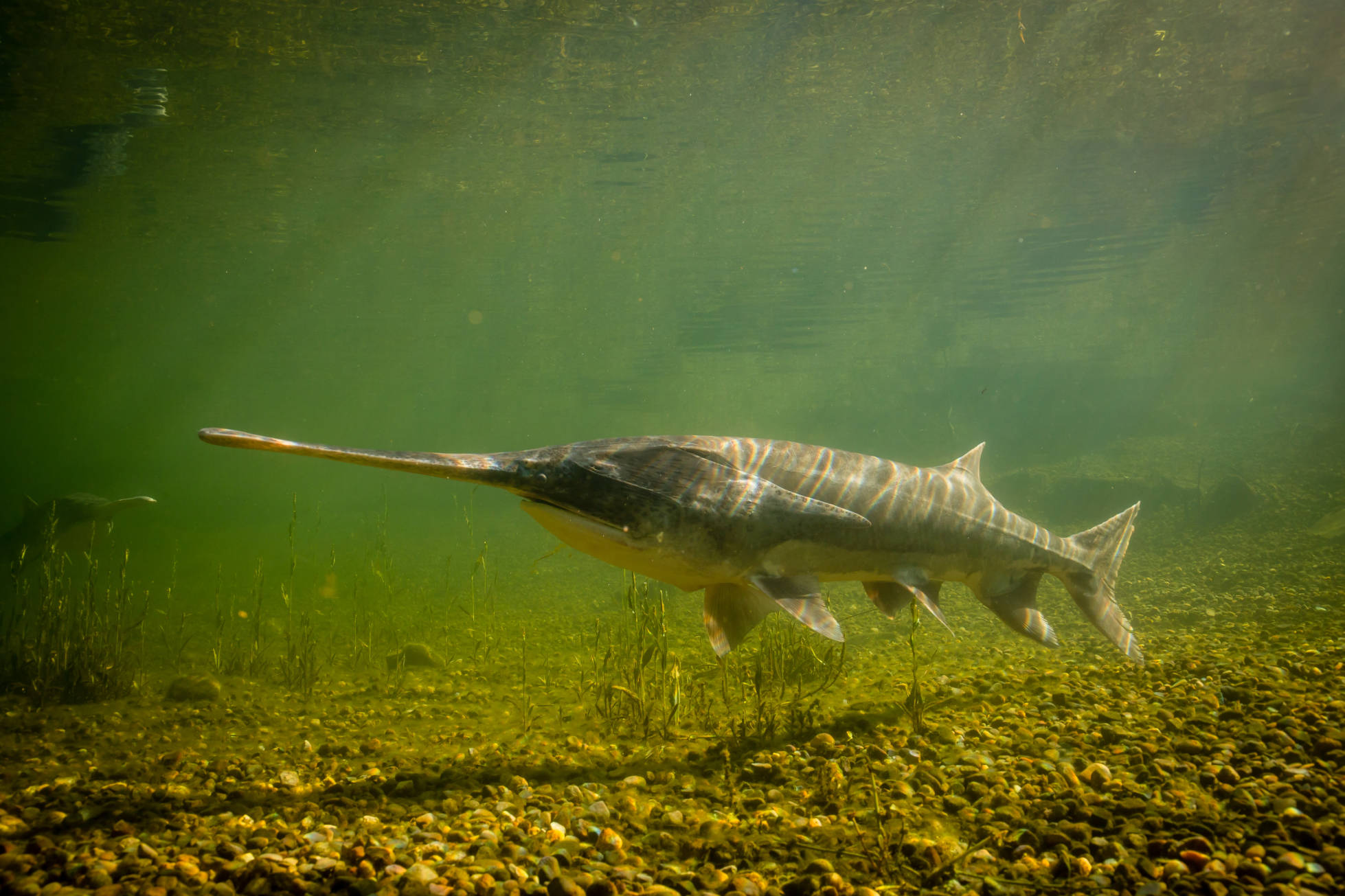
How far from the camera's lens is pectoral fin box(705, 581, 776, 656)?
11.9 ft

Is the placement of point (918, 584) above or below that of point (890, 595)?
above

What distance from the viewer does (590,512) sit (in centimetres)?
328

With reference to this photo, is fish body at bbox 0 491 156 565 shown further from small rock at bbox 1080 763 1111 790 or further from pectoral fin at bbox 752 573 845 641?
small rock at bbox 1080 763 1111 790

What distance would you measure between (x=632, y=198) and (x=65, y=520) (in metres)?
14.0

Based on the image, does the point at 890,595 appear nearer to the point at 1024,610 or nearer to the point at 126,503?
the point at 1024,610

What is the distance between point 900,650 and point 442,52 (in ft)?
40.5

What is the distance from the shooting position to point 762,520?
3.55 metres

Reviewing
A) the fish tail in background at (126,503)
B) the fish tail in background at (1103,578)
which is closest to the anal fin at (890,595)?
the fish tail in background at (1103,578)

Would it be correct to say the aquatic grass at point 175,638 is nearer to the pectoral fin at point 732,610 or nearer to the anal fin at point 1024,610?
the pectoral fin at point 732,610

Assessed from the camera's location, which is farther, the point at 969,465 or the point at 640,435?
the point at 640,435

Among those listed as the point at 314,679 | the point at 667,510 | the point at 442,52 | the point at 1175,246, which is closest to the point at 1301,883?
the point at 667,510

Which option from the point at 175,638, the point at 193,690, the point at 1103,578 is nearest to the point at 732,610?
the point at 1103,578

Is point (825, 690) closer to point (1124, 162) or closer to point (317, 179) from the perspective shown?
point (317, 179)

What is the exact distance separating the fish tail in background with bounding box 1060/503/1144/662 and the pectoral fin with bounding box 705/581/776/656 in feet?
8.82
